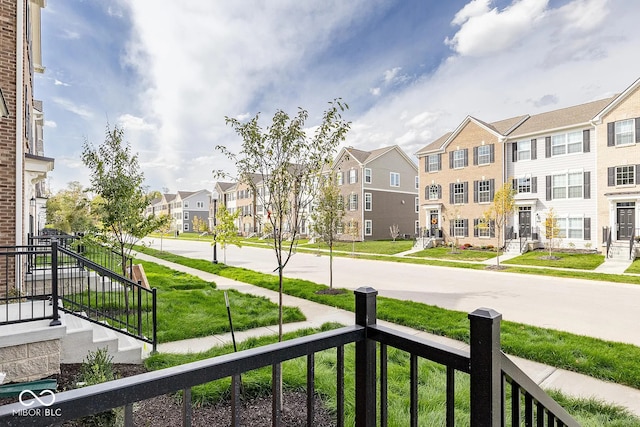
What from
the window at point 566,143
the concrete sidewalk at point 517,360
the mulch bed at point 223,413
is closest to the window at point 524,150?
the window at point 566,143

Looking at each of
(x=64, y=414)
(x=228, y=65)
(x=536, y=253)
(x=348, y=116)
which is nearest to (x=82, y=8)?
(x=228, y=65)

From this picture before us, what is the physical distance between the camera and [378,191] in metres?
36.4

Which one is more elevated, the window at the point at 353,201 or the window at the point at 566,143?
the window at the point at 566,143

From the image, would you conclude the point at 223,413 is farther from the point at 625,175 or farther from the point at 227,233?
the point at 625,175

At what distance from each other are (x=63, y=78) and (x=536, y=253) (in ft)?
81.5

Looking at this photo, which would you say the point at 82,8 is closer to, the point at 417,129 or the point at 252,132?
the point at 252,132

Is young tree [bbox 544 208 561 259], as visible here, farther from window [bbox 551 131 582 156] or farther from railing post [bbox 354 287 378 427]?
Answer: railing post [bbox 354 287 378 427]

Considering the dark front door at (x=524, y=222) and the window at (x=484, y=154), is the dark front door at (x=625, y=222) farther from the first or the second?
the window at (x=484, y=154)

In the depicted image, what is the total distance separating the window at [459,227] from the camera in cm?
2686

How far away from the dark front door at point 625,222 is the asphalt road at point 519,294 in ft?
32.5

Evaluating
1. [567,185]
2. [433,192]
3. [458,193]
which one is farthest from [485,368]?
[433,192]

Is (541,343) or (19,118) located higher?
(19,118)

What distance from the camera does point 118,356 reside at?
5.14 m

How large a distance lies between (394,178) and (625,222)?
2095cm
